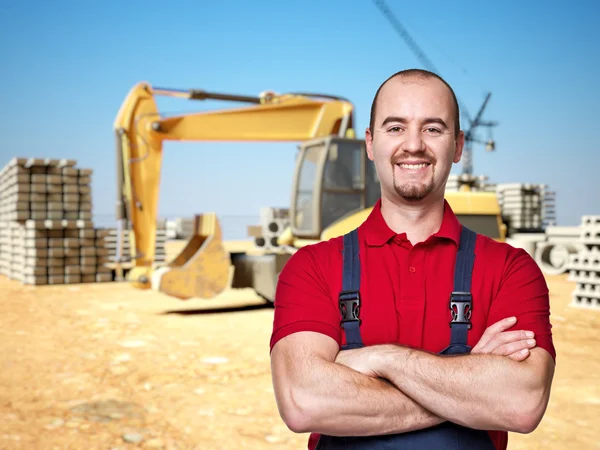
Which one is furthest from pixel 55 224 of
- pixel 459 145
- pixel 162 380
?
pixel 459 145

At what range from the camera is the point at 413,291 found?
77.0 inches

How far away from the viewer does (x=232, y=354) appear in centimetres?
689

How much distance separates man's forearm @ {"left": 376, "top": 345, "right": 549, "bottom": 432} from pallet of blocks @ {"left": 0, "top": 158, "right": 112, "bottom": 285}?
496 inches

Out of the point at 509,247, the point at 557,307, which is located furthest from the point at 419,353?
the point at 557,307

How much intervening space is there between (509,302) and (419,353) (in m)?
0.37

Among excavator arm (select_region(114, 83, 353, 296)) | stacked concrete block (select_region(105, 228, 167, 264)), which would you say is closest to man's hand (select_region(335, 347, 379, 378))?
excavator arm (select_region(114, 83, 353, 296))

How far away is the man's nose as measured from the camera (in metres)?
A: 1.94

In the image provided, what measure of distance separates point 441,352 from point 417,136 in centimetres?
71

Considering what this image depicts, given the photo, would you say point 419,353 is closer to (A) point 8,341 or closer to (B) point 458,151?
(B) point 458,151

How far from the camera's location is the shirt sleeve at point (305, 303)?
1.97 meters

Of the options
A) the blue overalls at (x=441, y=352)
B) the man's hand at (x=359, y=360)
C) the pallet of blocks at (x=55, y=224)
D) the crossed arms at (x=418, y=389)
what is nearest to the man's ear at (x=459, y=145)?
the blue overalls at (x=441, y=352)

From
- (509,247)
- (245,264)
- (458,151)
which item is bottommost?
(245,264)

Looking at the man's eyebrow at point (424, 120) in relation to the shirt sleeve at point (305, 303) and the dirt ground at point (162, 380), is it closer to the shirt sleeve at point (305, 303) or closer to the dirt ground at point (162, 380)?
the shirt sleeve at point (305, 303)

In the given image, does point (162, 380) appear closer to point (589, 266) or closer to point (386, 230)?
point (386, 230)
